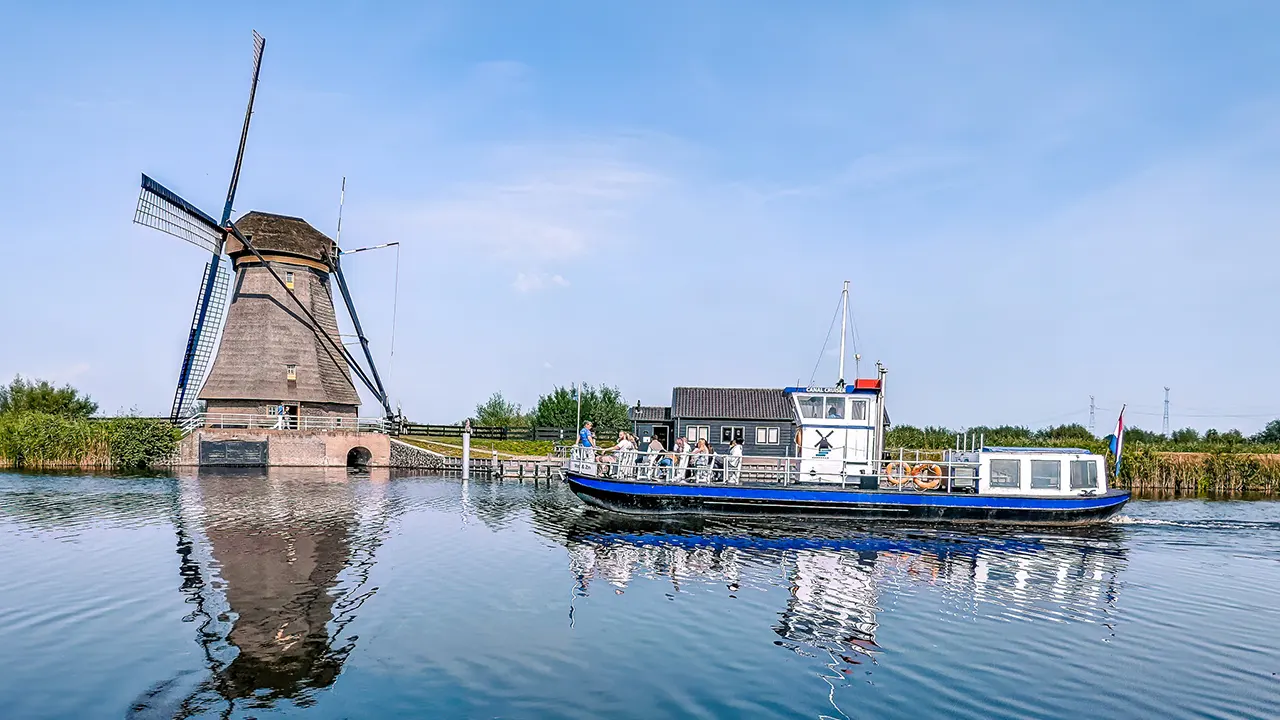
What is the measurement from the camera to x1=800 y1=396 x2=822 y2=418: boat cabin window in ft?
97.9

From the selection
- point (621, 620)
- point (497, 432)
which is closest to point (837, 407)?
point (621, 620)

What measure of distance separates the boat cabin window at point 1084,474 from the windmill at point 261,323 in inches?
1574

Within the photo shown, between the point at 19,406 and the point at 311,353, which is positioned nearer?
the point at 311,353

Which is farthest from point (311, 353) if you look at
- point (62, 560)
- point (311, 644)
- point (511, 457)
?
point (311, 644)

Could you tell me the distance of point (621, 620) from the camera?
14477 millimetres

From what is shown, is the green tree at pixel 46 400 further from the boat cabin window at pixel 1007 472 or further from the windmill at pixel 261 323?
the boat cabin window at pixel 1007 472

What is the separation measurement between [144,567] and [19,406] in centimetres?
5715

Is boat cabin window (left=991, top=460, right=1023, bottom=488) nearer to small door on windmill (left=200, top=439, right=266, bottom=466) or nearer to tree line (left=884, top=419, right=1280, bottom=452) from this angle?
tree line (left=884, top=419, right=1280, bottom=452)

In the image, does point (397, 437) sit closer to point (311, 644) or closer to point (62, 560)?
point (62, 560)

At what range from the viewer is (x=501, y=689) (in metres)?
10.8

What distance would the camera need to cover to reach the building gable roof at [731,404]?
162ft

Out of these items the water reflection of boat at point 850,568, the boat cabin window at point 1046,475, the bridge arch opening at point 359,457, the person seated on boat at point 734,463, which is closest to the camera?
the water reflection of boat at point 850,568

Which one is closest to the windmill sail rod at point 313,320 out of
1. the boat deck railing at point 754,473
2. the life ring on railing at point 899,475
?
the boat deck railing at point 754,473

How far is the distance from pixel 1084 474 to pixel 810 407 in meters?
8.47
